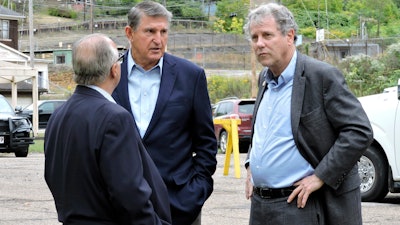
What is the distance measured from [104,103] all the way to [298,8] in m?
95.9

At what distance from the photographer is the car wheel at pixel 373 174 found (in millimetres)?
12422

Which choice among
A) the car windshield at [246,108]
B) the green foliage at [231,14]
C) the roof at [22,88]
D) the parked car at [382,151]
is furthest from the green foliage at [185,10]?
the parked car at [382,151]

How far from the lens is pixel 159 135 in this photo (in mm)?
5359

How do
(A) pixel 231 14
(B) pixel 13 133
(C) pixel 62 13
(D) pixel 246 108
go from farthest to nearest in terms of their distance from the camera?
(C) pixel 62 13
(A) pixel 231 14
(D) pixel 246 108
(B) pixel 13 133

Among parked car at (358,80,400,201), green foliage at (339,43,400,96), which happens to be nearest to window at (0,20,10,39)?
green foliage at (339,43,400,96)

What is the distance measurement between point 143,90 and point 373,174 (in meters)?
7.48

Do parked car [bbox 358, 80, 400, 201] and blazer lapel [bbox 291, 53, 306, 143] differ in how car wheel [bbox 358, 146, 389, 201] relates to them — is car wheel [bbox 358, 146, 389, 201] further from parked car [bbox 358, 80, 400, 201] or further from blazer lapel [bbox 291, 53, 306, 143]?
blazer lapel [bbox 291, 53, 306, 143]

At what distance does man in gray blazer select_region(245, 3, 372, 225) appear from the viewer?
5.12 metres

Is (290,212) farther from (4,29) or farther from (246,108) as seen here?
(4,29)

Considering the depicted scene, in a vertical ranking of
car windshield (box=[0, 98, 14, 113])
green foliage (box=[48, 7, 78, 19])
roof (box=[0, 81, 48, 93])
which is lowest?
roof (box=[0, 81, 48, 93])

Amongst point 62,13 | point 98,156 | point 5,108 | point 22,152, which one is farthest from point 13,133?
point 62,13

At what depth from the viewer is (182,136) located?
5457 mm

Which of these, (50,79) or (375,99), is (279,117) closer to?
(375,99)

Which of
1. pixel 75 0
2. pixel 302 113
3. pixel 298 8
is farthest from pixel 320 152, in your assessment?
pixel 75 0
